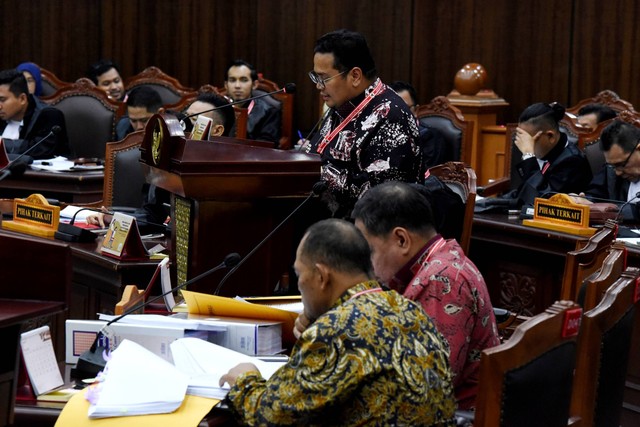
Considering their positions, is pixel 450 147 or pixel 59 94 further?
pixel 59 94

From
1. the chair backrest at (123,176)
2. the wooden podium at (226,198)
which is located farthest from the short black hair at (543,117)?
the wooden podium at (226,198)

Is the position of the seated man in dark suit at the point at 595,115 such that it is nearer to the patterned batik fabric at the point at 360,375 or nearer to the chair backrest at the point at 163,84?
the chair backrest at the point at 163,84

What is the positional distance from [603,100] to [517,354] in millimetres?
4607

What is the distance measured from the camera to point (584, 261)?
2.80 metres

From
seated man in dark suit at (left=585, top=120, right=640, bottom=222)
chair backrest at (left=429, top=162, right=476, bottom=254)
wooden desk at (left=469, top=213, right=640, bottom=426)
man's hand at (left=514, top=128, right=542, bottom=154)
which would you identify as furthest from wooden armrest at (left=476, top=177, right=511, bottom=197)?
chair backrest at (left=429, top=162, right=476, bottom=254)

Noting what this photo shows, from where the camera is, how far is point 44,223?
12.3 ft

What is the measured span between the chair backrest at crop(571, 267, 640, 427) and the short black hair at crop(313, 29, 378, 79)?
1.00 metres

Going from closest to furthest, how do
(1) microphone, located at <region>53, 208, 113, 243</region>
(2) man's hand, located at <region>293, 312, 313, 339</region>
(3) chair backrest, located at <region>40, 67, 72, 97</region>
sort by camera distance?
(2) man's hand, located at <region>293, 312, 313, 339</region>
(1) microphone, located at <region>53, 208, 113, 243</region>
(3) chair backrest, located at <region>40, 67, 72, 97</region>

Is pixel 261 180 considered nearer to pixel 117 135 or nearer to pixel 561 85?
pixel 117 135

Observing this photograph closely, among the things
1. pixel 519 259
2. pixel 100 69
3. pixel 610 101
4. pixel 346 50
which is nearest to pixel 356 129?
pixel 346 50

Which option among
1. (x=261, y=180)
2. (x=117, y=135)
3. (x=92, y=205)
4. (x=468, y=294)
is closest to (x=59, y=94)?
(x=117, y=135)

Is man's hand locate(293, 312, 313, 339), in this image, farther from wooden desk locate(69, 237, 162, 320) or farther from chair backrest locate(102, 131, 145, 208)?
chair backrest locate(102, 131, 145, 208)

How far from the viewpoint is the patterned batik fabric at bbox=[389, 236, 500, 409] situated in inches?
84.0

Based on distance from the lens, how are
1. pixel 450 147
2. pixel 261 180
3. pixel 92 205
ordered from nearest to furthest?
pixel 261 180
pixel 92 205
pixel 450 147
